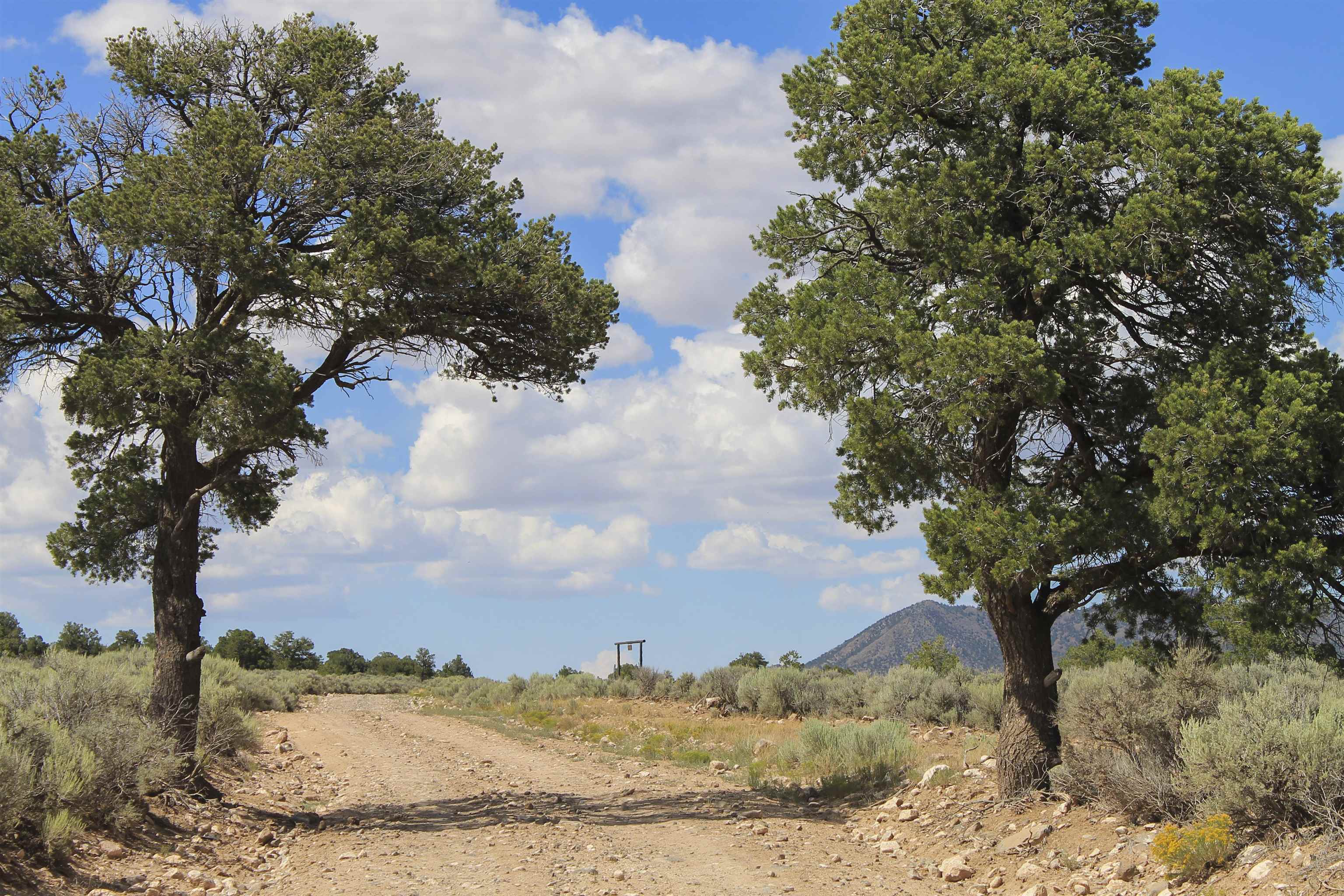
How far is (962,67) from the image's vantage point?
1138 cm

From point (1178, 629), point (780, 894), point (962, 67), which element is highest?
point (962, 67)

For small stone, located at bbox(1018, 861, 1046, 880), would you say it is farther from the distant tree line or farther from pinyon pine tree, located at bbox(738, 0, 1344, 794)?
the distant tree line

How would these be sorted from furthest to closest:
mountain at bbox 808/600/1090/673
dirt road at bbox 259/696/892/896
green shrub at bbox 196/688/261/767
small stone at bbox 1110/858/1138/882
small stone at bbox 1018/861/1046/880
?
1. mountain at bbox 808/600/1090/673
2. green shrub at bbox 196/688/261/767
3. dirt road at bbox 259/696/892/896
4. small stone at bbox 1018/861/1046/880
5. small stone at bbox 1110/858/1138/882

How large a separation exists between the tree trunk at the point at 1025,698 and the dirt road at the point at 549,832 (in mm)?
2048

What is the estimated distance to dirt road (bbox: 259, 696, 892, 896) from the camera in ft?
31.9

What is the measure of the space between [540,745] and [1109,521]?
14.9 meters

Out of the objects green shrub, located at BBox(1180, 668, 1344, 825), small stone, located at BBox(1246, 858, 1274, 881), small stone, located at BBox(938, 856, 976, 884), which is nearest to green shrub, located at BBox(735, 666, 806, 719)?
small stone, located at BBox(938, 856, 976, 884)

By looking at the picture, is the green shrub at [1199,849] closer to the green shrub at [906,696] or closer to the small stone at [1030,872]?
the small stone at [1030,872]

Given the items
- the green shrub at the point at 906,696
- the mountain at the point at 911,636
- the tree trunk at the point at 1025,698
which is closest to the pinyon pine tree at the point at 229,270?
the tree trunk at the point at 1025,698

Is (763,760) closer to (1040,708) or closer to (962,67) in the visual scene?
(1040,708)

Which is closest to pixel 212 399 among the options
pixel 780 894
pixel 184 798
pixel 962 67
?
pixel 184 798

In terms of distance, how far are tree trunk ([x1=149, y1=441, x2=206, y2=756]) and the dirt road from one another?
2421mm

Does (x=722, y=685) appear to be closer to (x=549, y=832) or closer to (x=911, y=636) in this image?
(x=549, y=832)

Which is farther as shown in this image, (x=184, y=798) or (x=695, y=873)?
(x=184, y=798)
